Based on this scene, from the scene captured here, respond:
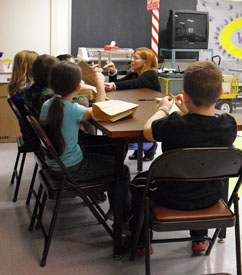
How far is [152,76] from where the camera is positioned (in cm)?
341

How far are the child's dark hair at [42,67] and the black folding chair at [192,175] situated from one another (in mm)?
1224

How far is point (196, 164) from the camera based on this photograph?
153cm

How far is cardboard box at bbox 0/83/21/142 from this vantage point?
427cm

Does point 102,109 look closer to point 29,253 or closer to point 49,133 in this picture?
point 49,133

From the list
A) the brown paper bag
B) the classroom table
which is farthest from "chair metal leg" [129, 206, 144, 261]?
the brown paper bag

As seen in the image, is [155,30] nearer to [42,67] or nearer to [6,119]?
[6,119]

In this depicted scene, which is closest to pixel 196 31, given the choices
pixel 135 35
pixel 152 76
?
pixel 135 35

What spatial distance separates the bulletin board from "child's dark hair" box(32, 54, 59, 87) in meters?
3.46

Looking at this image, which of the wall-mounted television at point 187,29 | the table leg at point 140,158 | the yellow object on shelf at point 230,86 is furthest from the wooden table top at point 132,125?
the wall-mounted television at point 187,29

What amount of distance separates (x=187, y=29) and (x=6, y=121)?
11.0 feet

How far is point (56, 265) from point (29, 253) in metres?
0.21

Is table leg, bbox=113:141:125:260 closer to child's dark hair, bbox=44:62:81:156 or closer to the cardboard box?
child's dark hair, bbox=44:62:81:156

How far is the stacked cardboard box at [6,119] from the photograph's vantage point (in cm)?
427

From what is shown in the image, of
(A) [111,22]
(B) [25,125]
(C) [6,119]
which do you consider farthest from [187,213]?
(A) [111,22]
